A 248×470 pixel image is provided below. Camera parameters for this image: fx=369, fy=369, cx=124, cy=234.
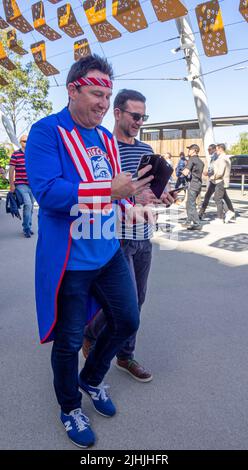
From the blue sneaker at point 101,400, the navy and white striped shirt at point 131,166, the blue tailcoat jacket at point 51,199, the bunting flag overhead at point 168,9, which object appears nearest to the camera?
the blue tailcoat jacket at point 51,199

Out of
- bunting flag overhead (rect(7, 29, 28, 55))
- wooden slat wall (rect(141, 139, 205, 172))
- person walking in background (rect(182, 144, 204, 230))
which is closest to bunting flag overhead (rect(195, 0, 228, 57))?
person walking in background (rect(182, 144, 204, 230))

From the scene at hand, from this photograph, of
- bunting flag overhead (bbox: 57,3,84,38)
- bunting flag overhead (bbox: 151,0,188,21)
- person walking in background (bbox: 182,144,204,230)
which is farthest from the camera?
person walking in background (bbox: 182,144,204,230)

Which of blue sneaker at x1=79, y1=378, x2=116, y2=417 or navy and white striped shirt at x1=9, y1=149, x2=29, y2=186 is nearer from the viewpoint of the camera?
blue sneaker at x1=79, y1=378, x2=116, y2=417

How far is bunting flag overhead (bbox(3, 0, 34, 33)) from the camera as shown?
22.7 feet

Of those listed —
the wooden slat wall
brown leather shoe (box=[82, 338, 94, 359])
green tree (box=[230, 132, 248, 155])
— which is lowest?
brown leather shoe (box=[82, 338, 94, 359])

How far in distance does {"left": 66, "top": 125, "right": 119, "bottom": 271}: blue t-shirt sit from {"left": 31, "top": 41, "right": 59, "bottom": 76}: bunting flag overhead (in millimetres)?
7400

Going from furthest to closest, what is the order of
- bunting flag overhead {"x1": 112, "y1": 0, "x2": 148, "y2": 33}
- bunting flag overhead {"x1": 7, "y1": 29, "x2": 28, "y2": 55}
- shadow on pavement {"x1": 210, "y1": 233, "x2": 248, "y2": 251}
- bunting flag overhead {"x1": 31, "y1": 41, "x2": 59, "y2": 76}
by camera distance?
bunting flag overhead {"x1": 7, "y1": 29, "x2": 28, "y2": 55} < bunting flag overhead {"x1": 31, "y1": 41, "x2": 59, "y2": 76} < shadow on pavement {"x1": 210, "y1": 233, "x2": 248, "y2": 251} < bunting flag overhead {"x1": 112, "y1": 0, "x2": 148, "y2": 33}

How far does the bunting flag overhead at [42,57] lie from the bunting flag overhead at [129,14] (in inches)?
113

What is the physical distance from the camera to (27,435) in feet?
6.40

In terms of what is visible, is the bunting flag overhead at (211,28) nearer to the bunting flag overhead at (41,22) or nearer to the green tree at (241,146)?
the bunting flag overhead at (41,22)

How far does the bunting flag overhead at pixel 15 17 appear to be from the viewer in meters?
6.93

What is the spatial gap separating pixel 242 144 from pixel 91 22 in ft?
151

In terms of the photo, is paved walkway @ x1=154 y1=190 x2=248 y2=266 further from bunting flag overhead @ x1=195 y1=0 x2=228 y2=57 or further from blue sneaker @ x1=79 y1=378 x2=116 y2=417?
blue sneaker @ x1=79 y1=378 x2=116 y2=417

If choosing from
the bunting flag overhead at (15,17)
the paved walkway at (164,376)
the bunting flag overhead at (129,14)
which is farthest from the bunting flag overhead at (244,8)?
the bunting flag overhead at (15,17)
